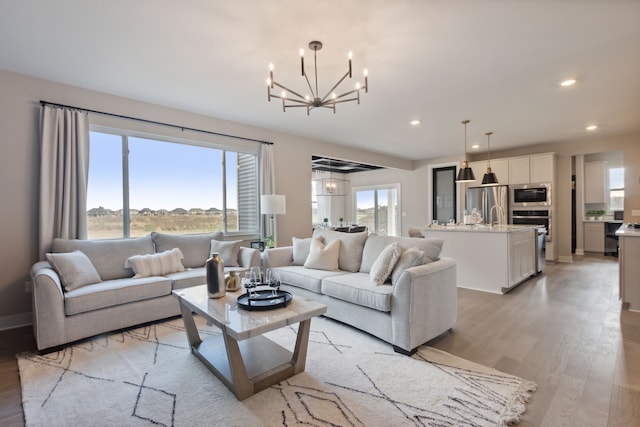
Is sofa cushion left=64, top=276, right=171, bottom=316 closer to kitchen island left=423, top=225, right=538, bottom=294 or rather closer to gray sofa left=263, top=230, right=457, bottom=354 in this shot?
gray sofa left=263, top=230, right=457, bottom=354

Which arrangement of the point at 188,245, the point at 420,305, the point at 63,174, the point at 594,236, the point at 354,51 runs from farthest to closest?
1. the point at 594,236
2. the point at 188,245
3. the point at 63,174
4. the point at 354,51
5. the point at 420,305

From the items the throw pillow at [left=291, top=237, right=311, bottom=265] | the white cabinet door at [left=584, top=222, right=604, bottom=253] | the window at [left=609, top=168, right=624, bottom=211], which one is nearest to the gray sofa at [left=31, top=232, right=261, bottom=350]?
the throw pillow at [left=291, top=237, right=311, bottom=265]

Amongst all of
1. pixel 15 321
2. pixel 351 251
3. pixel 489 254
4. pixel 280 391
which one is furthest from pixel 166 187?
pixel 489 254

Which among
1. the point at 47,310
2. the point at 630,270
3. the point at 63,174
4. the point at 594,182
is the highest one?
the point at 594,182

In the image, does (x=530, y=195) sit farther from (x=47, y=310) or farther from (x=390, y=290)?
(x=47, y=310)

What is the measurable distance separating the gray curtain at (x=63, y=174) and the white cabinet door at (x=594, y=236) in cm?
1039

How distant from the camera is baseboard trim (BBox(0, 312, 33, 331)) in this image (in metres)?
3.10

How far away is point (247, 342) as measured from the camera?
2.48 metres

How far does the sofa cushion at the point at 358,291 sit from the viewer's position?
8.47 ft

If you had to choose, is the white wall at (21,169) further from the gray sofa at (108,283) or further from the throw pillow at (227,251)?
the throw pillow at (227,251)

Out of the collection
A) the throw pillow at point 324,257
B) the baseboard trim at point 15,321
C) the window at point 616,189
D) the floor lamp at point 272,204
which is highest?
the window at point 616,189

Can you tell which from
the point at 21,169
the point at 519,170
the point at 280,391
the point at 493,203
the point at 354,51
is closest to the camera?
the point at 280,391

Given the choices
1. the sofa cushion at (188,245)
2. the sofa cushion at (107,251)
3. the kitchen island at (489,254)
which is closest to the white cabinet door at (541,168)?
the kitchen island at (489,254)

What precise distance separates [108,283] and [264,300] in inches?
75.9
